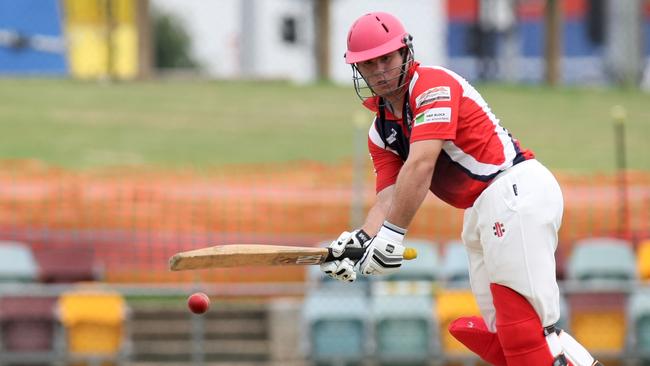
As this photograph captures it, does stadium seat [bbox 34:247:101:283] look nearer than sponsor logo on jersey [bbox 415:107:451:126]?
No

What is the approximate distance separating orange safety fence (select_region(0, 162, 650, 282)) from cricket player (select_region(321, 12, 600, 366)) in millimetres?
6715

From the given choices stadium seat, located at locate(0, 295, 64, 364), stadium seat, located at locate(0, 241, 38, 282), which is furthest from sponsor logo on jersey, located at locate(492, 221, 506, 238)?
stadium seat, located at locate(0, 241, 38, 282)

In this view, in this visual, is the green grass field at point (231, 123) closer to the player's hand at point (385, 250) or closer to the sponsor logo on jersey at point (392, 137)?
the sponsor logo on jersey at point (392, 137)

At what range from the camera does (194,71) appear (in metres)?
48.8

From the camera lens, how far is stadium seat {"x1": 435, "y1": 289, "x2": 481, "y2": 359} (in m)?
11.5

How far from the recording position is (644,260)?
12297mm

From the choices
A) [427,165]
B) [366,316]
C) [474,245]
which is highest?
[427,165]

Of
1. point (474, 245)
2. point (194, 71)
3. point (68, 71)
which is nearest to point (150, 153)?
point (68, 71)

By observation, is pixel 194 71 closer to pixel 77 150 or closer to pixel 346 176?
pixel 77 150

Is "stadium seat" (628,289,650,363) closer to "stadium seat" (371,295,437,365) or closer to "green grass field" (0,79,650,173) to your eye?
"stadium seat" (371,295,437,365)

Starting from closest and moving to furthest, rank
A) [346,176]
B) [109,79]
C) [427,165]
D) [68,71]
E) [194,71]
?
[427,165], [346,176], [109,79], [68,71], [194,71]

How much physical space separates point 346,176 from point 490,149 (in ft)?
33.4

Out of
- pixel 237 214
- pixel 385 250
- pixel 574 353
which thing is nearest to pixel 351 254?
pixel 385 250

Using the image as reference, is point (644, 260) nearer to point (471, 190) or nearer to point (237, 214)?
point (237, 214)
